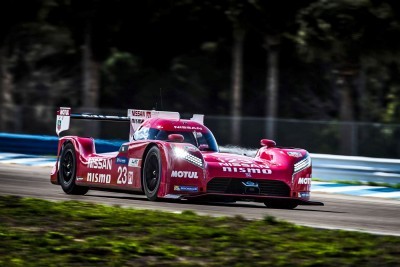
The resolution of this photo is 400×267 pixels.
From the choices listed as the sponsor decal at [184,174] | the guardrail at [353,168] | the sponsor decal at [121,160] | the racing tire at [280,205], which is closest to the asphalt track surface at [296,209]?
the racing tire at [280,205]

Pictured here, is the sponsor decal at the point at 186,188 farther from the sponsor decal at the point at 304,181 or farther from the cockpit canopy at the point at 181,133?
the sponsor decal at the point at 304,181

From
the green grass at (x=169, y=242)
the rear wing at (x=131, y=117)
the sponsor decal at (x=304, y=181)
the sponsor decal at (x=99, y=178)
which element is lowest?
the green grass at (x=169, y=242)

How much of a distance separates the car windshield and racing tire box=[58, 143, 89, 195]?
5.32 feet

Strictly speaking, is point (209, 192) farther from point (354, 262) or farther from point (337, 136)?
point (337, 136)

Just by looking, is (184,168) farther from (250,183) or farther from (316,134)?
(316,134)

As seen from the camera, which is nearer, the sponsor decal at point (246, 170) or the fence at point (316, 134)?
the sponsor decal at point (246, 170)

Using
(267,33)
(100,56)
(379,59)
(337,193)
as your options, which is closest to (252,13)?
(267,33)

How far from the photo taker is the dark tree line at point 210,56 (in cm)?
2484

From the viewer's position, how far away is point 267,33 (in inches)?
1143

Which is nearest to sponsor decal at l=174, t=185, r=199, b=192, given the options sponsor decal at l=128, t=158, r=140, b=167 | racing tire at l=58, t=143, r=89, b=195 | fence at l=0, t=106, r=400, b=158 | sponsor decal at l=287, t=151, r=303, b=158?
sponsor decal at l=128, t=158, r=140, b=167

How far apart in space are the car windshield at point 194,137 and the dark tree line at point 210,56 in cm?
1131

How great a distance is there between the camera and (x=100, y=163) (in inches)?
524

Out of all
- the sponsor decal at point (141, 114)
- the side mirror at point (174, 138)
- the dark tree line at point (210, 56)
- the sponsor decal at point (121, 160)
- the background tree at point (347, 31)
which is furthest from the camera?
the dark tree line at point (210, 56)

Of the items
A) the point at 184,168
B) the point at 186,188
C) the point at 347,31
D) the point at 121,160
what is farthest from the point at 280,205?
the point at 347,31
